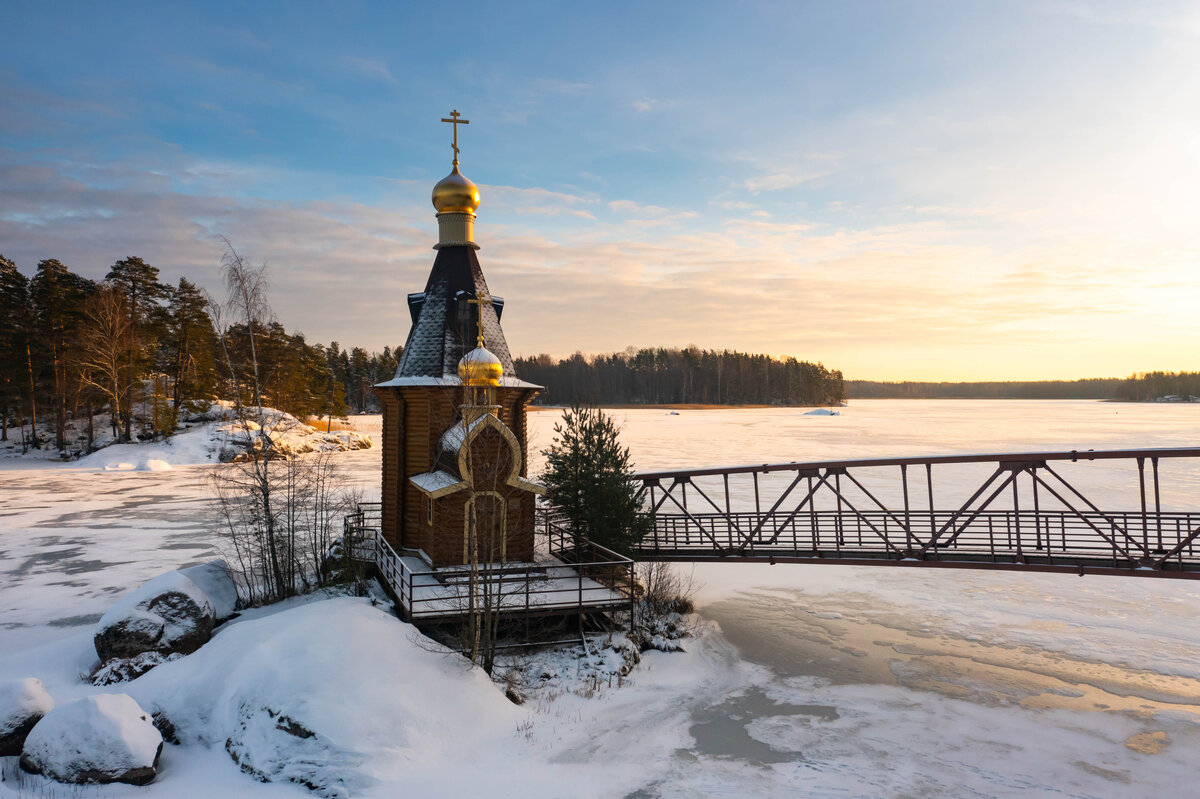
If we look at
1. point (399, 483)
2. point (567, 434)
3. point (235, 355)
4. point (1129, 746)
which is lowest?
point (1129, 746)

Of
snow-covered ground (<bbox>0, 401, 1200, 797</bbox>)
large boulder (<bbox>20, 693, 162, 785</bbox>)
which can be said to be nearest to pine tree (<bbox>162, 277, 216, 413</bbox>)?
snow-covered ground (<bbox>0, 401, 1200, 797</bbox>)

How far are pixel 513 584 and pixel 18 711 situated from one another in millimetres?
9140

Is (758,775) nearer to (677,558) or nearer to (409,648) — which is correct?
(409,648)

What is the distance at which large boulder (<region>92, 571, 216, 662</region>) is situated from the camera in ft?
45.6

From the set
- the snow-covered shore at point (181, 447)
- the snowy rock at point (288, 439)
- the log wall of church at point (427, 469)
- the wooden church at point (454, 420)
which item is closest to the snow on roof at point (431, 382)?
the wooden church at point (454, 420)

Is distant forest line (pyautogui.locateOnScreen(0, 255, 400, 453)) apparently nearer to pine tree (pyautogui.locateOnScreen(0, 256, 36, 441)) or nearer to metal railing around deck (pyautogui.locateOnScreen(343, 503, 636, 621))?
pine tree (pyautogui.locateOnScreen(0, 256, 36, 441))

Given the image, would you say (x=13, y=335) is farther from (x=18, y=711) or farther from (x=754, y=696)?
(x=754, y=696)

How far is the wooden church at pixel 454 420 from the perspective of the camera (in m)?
17.0

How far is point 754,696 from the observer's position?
14.3 metres

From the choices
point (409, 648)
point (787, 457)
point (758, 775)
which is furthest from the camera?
point (787, 457)

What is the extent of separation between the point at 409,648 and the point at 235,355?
10.6 m

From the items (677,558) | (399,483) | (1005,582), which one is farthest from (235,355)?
(1005,582)

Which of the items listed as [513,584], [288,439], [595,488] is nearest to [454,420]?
[595,488]

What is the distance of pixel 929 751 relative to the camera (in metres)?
12.0
